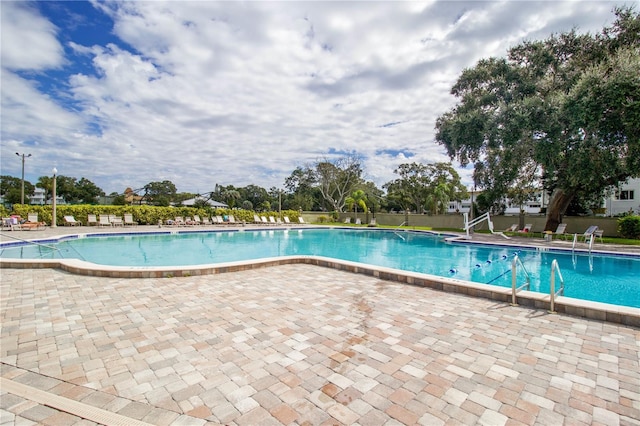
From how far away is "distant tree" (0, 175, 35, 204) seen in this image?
4506 centimetres

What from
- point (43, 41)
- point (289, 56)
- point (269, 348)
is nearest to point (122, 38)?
point (43, 41)

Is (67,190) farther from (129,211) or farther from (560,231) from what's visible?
(560,231)

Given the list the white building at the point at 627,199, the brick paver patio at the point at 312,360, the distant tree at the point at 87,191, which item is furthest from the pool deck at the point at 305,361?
the distant tree at the point at 87,191

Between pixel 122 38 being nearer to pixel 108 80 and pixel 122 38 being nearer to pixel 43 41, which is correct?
pixel 43 41

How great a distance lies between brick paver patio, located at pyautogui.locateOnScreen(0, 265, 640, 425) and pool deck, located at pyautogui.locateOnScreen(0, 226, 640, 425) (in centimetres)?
1

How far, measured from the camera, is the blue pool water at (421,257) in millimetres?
7844

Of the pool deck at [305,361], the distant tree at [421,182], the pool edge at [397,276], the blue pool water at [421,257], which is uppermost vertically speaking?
the distant tree at [421,182]

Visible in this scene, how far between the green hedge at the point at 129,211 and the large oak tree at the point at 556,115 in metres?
16.6

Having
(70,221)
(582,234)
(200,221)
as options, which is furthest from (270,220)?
(582,234)

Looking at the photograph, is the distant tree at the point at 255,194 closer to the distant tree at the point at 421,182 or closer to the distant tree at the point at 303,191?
the distant tree at the point at 303,191

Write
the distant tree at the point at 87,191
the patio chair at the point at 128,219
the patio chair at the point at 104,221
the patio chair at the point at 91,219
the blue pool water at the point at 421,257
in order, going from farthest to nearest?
1. the distant tree at the point at 87,191
2. the patio chair at the point at 128,219
3. the patio chair at the point at 91,219
4. the patio chair at the point at 104,221
5. the blue pool water at the point at 421,257

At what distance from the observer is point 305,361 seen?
109 inches

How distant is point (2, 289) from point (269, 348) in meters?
4.88

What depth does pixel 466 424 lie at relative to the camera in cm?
196
